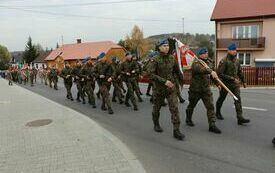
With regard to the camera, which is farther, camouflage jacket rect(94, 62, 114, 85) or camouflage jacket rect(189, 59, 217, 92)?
camouflage jacket rect(94, 62, 114, 85)

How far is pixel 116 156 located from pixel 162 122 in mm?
3149

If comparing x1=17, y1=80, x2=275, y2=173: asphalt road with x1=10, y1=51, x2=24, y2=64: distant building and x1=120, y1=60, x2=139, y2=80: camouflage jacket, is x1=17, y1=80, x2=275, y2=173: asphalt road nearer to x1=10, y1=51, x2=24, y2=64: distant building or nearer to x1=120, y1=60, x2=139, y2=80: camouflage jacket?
x1=120, y1=60, x2=139, y2=80: camouflage jacket

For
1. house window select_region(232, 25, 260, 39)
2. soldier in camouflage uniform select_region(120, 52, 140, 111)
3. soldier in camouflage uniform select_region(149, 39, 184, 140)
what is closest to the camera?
soldier in camouflage uniform select_region(149, 39, 184, 140)

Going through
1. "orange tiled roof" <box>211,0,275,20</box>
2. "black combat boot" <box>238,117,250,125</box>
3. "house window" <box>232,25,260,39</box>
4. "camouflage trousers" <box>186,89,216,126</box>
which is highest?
"orange tiled roof" <box>211,0,275,20</box>

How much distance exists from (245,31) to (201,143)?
2918cm

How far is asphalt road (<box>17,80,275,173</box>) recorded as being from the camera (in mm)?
5309

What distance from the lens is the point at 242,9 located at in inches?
1330

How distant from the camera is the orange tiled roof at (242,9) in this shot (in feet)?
106

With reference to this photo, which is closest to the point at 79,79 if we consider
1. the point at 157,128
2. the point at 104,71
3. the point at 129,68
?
the point at 129,68

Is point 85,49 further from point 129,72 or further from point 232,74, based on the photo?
point 232,74

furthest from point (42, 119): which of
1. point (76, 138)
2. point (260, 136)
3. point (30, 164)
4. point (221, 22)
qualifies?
point (221, 22)

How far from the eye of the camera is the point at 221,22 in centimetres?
3394

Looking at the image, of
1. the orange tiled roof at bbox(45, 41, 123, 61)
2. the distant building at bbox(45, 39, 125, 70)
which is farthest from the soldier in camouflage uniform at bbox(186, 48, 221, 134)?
the orange tiled roof at bbox(45, 41, 123, 61)

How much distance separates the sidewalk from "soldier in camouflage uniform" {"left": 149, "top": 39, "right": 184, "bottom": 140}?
121cm
